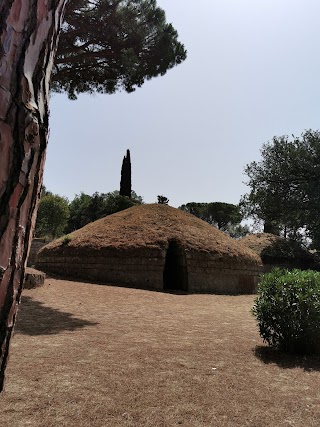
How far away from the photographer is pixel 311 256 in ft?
80.8

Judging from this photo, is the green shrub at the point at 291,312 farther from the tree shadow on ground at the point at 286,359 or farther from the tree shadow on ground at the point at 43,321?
the tree shadow on ground at the point at 43,321

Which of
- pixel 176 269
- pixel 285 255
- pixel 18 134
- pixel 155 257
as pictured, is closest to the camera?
pixel 18 134

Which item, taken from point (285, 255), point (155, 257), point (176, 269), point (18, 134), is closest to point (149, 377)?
point (18, 134)

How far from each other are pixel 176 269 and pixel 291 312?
1169cm

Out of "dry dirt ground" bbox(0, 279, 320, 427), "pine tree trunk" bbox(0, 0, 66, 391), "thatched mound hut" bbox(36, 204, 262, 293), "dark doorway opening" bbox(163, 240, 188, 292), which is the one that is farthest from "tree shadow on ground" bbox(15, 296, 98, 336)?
"dark doorway opening" bbox(163, 240, 188, 292)

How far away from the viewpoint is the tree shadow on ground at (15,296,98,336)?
620 cm

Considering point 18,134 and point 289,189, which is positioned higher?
point 289,189

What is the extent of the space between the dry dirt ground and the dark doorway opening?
8.17 metres

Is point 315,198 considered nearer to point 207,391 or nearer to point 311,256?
point 311,256

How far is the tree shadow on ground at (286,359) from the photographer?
15.5 ft

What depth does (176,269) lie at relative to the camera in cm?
1672

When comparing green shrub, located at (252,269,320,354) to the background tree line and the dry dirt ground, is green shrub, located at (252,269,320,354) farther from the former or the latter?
the background tree line

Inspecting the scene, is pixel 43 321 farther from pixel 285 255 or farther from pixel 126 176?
pixel 126 176

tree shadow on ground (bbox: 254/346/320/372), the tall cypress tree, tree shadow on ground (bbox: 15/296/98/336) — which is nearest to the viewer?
tree shadow on ground (bbox: 254/346/320/372)
